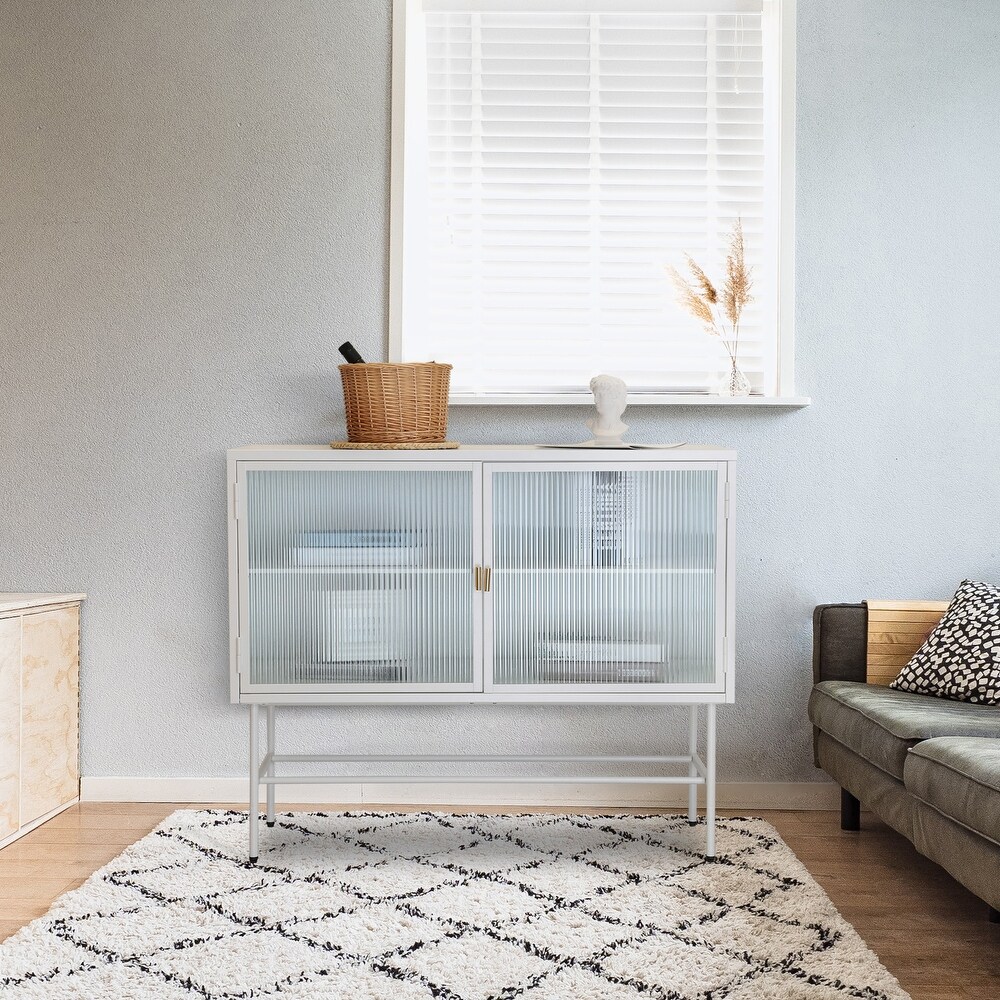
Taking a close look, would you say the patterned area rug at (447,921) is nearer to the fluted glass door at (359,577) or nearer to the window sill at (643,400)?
the fluted glass door at (359,577)

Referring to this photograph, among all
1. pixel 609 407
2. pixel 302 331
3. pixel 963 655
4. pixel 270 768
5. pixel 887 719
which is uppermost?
pixel 302 331

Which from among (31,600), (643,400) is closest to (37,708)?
(31,600)

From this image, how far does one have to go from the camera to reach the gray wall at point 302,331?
2973 mm

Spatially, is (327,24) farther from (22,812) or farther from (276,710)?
(22,812)

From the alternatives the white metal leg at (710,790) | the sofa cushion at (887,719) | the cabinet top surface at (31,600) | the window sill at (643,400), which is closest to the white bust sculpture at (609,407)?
the window sill at (643,400)

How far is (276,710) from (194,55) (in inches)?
77.6

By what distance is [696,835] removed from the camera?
268cm

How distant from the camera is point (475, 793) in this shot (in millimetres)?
3006

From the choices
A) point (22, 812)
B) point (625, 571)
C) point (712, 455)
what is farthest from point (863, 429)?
point (22, 812)

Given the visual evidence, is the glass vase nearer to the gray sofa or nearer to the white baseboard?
the gray sofa

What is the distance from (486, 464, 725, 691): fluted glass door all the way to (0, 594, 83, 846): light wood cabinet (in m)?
1.27

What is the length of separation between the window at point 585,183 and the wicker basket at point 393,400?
431 mm

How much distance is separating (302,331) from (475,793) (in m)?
1.49

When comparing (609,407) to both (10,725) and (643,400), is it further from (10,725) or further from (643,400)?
(10,725)
